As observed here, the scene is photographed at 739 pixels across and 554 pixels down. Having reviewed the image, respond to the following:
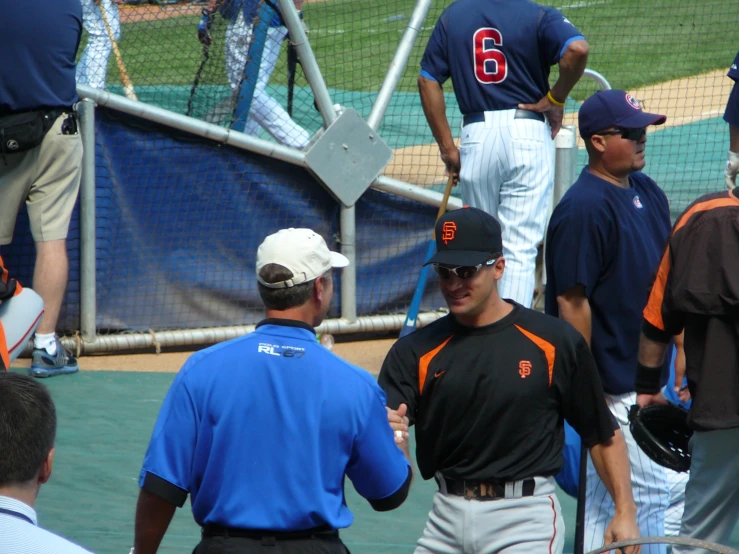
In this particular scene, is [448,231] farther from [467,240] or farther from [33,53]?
[33,53]

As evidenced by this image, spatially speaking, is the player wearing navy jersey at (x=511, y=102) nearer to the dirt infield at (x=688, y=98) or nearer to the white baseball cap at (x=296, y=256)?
the white baseball cap at (x=296, y=256)

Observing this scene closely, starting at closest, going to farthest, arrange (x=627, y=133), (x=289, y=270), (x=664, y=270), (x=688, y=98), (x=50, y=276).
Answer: (x=289, y=270)
(x=664, y=270)
(x=627, y=133)
(x=50, y=276)
(x=688, y=98)

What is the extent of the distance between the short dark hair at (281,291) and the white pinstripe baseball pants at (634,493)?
1766 mm

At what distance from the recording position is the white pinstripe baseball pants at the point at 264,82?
7.09 m

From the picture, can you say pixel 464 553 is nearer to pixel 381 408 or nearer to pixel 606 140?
pixel 381 408

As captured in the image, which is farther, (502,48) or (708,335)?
(502,48)

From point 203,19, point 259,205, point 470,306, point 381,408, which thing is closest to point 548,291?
point 470,306

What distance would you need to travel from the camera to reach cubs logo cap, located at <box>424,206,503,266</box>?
3322 mm

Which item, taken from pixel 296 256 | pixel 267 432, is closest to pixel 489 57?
pixel 296 256

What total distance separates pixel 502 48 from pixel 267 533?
3666 millimetres

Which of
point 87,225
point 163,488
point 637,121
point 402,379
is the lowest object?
point 87,225

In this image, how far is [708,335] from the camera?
3.65 meters

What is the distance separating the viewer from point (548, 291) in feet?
14.0

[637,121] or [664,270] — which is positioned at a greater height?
[637,121]
